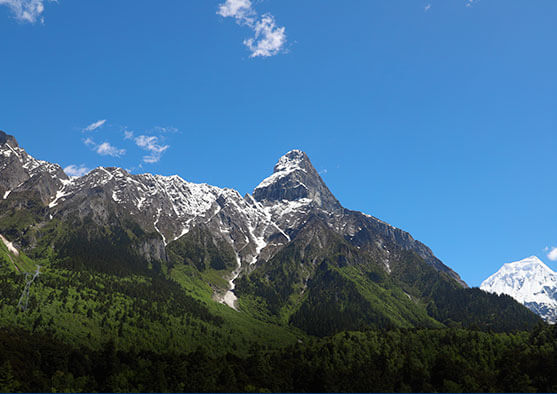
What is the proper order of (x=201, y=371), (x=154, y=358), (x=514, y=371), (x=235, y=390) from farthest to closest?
(x=154, y=358) → (x=514, y=371) → (x=201, y=371) → (x=235, y=390)

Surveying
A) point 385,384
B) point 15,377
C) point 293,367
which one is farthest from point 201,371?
point 385,384

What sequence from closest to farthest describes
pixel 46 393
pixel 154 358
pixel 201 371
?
pixel 46 393 < pixel 201 371 < pixel 154 358

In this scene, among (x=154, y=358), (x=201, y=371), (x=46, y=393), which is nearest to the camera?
(x=46, y=393)

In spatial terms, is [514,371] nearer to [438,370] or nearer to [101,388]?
[438,370]

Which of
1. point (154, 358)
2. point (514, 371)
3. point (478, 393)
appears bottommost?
point (154, 358)

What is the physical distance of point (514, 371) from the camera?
16962cm

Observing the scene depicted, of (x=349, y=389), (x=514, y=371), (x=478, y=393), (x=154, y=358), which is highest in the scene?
(x=514, y=371)

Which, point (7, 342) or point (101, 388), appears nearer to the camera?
point (101, 388)

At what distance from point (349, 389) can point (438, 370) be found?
4228 cm

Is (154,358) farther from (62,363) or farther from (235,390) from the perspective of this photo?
(235,390)

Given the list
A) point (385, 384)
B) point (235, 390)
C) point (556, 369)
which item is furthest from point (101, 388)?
point (556, 369)

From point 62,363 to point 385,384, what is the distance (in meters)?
128

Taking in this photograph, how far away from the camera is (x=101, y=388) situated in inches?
5728

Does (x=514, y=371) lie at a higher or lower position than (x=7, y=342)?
higher
